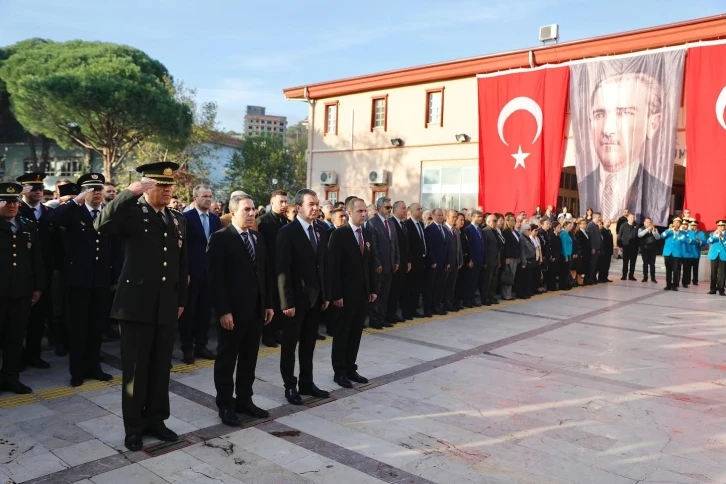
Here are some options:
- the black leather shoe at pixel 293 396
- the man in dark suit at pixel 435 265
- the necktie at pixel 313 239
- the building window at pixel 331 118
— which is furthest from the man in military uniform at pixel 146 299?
the building window at pixel 331 118

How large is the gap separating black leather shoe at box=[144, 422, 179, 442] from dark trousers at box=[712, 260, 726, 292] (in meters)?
13.4

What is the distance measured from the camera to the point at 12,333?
509 centimetres

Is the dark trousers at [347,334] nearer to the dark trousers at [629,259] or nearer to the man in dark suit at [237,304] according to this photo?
the man in dark suit at [237,304]

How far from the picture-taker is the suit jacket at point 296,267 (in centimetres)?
494

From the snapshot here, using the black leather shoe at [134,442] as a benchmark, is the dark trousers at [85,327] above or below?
above

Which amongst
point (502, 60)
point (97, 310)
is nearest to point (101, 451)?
point (97, 310)

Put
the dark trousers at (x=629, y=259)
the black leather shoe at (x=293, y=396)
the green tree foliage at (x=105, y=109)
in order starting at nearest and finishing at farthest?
1. the black leather shoe at (x=293, y=396)
2. the dark trousers at (x=629, y=259)
3. the green tree foliage at (x=105, y=109)

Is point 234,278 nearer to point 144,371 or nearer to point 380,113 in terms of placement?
point 144,371

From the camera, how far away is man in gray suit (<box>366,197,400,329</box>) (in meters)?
8.55

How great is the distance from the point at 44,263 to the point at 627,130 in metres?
16.0

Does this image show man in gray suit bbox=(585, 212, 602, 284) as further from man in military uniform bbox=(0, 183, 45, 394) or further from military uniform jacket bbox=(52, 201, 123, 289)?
man in military uniform bbox=(0, 183, 45, 394)

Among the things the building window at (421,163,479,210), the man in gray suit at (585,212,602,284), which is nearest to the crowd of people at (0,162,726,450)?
the man in gray suit at (585,212,602,284)

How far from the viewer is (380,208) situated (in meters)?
8.90

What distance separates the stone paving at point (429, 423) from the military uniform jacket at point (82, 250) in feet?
3.23
